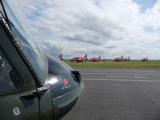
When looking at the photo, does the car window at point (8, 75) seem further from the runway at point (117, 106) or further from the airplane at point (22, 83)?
the runway at point (117, 106)

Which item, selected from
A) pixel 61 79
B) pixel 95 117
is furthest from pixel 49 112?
pixel 95 117

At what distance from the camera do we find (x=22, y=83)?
2631 millimetres

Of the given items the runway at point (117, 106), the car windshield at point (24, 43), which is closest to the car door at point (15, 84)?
the car windshield at point (24, 43)

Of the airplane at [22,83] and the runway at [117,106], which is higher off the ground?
the airplane at [22,83]

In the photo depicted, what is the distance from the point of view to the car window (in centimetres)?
254

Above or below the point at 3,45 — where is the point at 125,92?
below

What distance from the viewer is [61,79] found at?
331 centimetres

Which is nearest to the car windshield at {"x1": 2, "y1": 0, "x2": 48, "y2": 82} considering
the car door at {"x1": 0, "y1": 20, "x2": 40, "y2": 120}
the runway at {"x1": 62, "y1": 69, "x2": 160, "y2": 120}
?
the car door at {"x1": 0, "y1": 20, "x2": 40, "y2": 120}

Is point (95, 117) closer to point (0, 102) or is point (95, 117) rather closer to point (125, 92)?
point (125, 92)

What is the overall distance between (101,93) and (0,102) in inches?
331

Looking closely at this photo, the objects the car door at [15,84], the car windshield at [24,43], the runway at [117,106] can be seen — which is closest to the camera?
the car door at [15,84]

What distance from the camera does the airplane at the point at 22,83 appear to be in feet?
8.15

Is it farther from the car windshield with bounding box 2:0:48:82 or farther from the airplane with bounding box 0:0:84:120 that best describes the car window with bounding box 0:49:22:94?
the car windshield with bounding box 2:0:48:82

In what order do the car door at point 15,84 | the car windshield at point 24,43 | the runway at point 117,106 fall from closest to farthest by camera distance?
the car door at point 15,84
the car windshield at point 24,43
the runway at point 117,106
